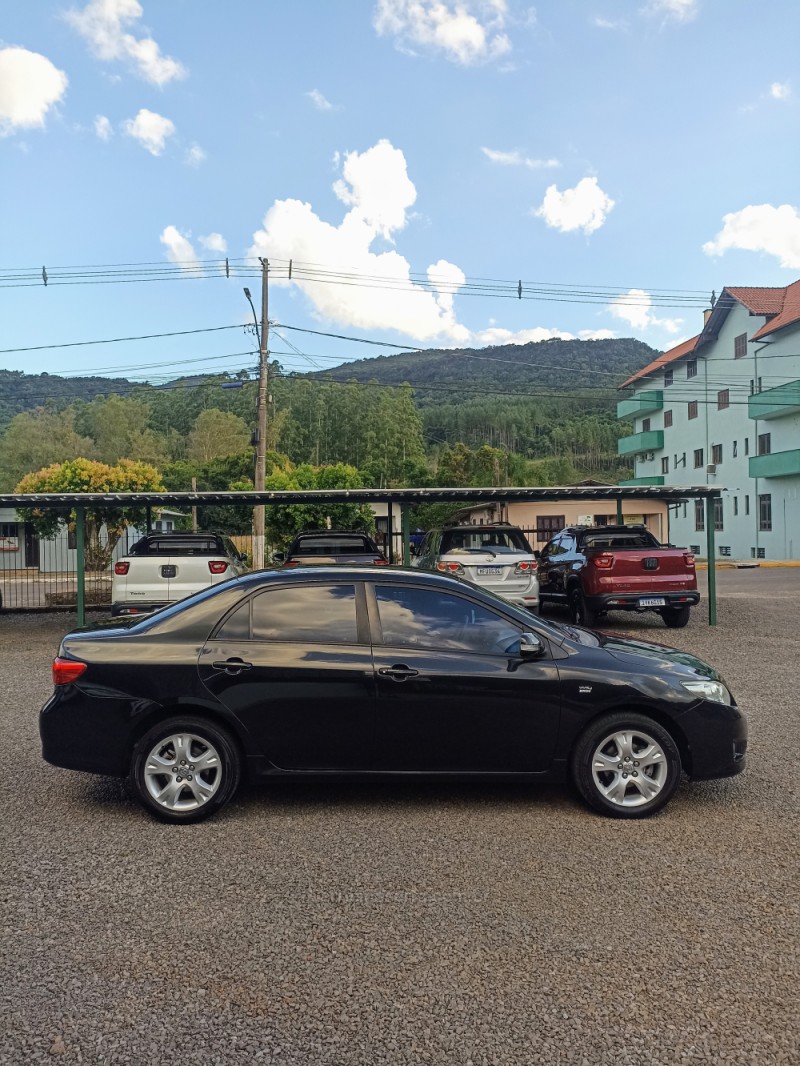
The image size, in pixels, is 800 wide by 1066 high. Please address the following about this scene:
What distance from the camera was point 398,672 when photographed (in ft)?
16.3

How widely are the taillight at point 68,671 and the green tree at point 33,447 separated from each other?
60860mm

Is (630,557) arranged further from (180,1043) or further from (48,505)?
(180,1043)

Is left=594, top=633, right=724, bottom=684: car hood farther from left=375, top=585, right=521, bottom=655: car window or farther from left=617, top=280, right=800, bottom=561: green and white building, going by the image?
left=617, top=280, right=800, bottom=561: green and white building

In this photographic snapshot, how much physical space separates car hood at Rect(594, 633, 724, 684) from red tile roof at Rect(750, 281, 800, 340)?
38715mm

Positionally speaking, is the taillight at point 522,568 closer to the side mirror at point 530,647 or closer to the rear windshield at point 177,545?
the rear windshield at point 177,545

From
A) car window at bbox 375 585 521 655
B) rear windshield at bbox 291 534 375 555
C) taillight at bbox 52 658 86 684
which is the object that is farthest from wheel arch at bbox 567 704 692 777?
rear windshield at bbox 291 534 375 555

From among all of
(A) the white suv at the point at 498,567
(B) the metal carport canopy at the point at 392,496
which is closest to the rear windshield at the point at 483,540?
(A) the white suv at the point at 498,567

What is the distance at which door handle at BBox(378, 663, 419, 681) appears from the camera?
4.96 metres

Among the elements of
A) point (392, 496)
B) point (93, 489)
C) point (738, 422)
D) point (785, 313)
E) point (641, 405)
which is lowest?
point (392, 496)

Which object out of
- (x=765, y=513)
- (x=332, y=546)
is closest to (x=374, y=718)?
(x=332, y=546)

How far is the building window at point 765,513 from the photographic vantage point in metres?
41.1

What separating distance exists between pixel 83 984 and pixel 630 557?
11.4 metres

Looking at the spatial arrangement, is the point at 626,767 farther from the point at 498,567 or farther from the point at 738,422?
the point at 738,422

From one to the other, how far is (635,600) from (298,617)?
927cm
